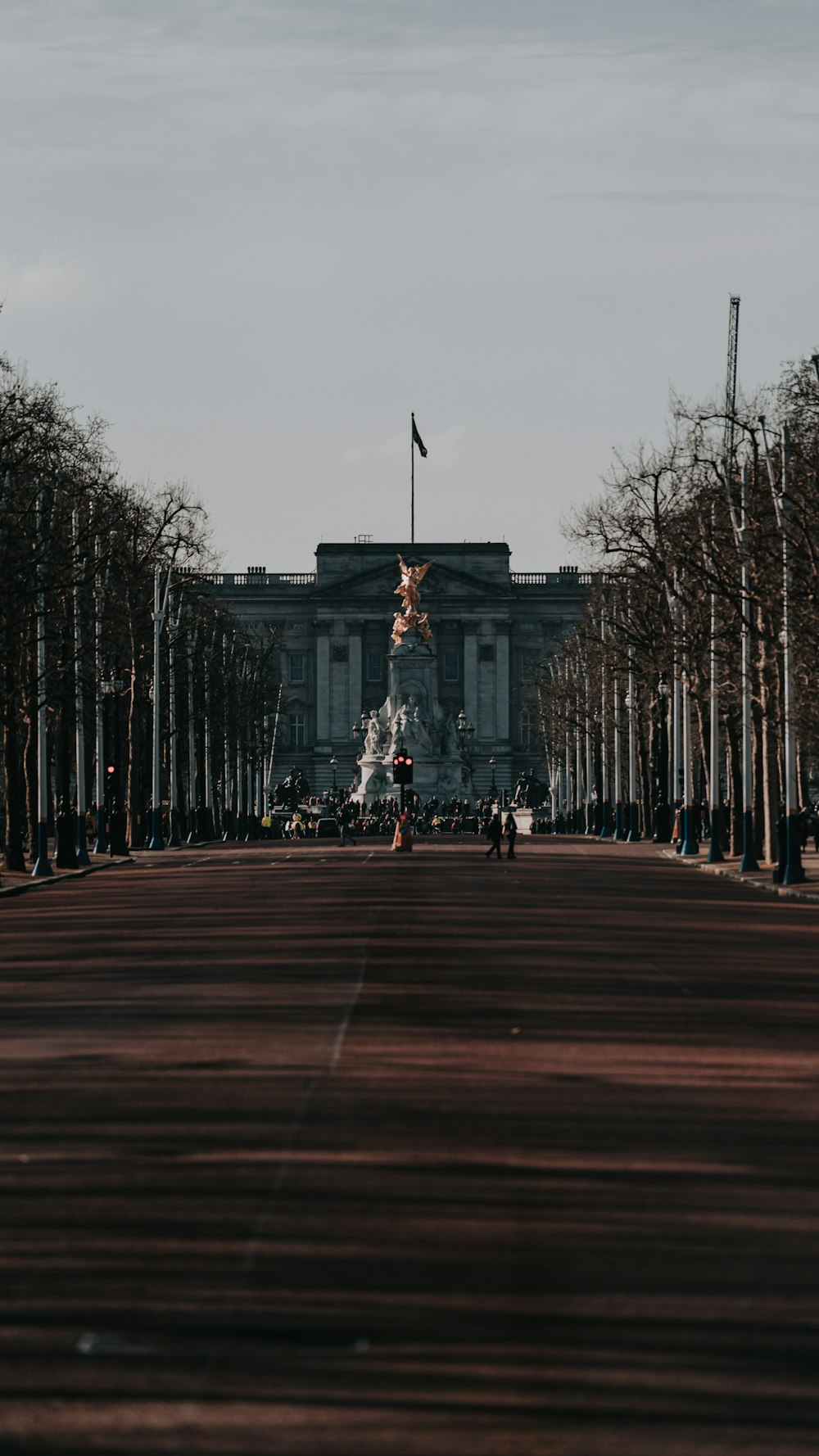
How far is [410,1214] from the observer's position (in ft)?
35.2

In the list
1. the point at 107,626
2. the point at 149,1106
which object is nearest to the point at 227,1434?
the point at 149,1106

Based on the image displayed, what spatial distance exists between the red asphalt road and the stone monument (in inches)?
5047

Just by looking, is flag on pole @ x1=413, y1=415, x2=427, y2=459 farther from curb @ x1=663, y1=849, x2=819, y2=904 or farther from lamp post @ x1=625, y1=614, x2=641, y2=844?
curb @ x1=663, y1=849, x2=819, y2=904

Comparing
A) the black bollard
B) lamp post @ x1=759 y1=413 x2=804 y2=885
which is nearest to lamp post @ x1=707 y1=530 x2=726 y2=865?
lamp post @ x1=759 y1=413 x2=804 y2=885

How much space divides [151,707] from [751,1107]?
9314 cm

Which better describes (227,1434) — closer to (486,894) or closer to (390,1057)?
(390,1057)

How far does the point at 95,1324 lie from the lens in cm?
843

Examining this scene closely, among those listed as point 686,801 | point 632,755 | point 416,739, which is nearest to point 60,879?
point 686,801

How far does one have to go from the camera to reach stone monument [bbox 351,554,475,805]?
154 m

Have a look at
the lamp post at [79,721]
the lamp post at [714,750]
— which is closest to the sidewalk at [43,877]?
the lamp post at [79,721]

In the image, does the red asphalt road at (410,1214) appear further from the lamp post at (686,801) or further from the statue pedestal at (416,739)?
the statue pedestal at (416,739)

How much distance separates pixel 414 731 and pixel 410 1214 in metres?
143

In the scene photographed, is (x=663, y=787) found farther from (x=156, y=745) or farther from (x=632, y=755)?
(x=156, y=745)

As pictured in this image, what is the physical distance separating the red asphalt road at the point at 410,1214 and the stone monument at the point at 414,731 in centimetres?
12819
